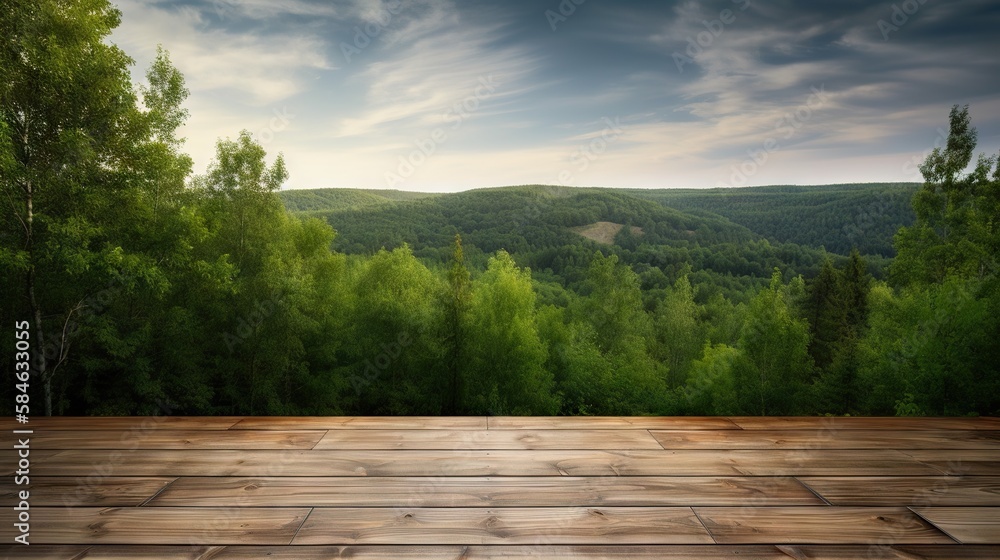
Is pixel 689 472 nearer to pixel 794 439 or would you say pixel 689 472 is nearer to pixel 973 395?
→ pixel 794 439

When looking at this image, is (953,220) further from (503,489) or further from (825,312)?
(503,489)

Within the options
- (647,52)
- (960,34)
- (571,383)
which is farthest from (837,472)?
(571,383)

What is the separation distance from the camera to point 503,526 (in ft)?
4.61

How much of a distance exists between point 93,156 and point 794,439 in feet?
20.8

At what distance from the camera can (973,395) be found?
5.92m

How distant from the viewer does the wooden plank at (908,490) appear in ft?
5.24

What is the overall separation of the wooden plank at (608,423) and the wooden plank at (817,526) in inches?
30.8
